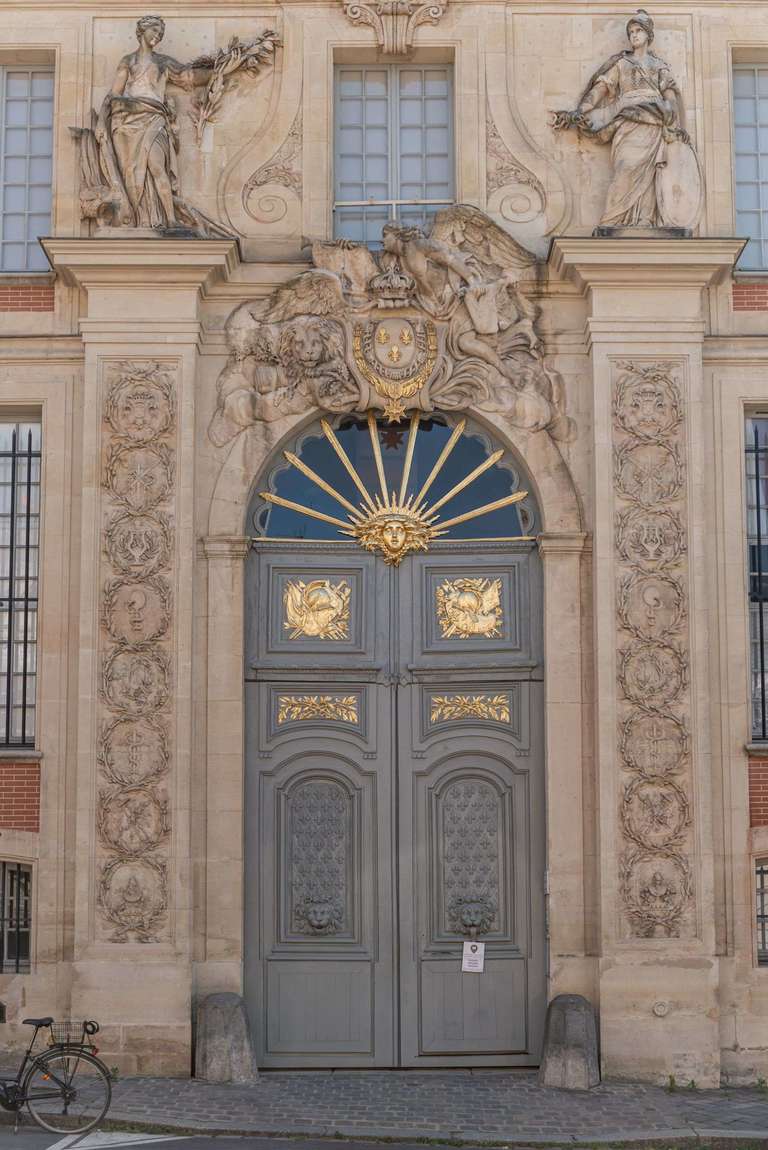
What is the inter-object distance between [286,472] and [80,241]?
272 cm

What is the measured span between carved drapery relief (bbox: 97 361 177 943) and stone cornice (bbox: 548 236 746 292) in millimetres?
3712


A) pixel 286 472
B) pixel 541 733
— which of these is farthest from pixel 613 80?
pixel 541 733

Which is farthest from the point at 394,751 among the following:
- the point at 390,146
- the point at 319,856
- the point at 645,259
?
the point at 390,146

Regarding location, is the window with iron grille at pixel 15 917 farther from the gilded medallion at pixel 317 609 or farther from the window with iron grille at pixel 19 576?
the gilded medallion at pixel 317 609

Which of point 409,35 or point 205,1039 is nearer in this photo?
point 205,1039

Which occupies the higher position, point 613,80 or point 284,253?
point 613,80

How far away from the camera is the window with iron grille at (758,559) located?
46.0 ft

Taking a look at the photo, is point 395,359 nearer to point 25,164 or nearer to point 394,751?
point 394,751

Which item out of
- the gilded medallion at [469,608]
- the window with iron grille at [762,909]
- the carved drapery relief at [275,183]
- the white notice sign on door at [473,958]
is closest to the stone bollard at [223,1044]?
the white notice sign on door at [473,958]

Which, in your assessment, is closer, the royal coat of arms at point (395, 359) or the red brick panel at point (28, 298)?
the royal coat of arms at point (395, 359)

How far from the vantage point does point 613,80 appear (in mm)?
14172

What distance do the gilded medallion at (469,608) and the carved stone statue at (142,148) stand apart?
382cm

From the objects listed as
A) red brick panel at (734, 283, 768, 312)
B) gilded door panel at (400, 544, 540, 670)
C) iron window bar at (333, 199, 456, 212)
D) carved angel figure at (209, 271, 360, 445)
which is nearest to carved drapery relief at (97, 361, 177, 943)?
carved angel figure at (209, 271, 360, 445)

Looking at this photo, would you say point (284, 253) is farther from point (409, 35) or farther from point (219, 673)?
point (219, 673)
